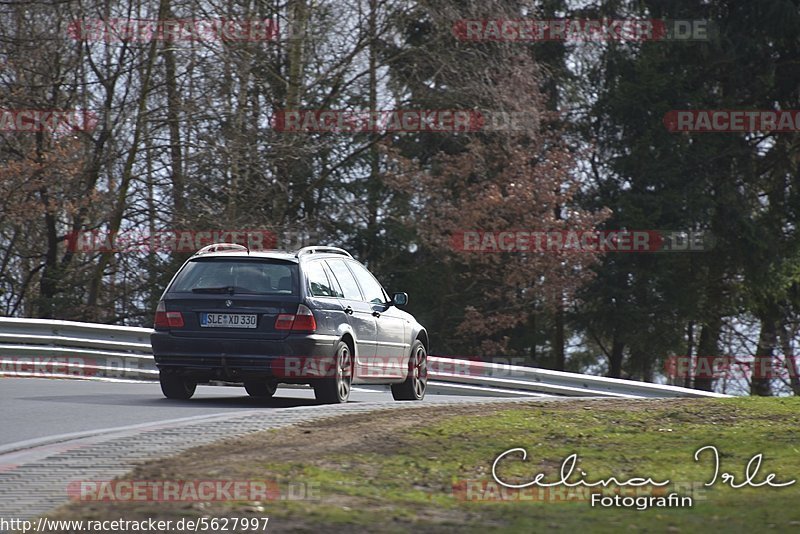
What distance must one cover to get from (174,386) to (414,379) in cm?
323

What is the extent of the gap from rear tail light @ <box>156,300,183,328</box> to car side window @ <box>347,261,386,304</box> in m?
2.34

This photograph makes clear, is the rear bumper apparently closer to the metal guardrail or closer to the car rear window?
the car rear window

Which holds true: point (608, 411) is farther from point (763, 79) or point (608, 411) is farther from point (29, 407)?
point (763, 79)

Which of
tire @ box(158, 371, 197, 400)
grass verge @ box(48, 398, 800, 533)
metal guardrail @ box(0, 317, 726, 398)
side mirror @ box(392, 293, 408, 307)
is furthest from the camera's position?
metal guardrail @ box(0, 317, 726, 398)

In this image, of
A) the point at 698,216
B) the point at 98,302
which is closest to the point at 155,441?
the point at 98,302

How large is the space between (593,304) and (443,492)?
106ft

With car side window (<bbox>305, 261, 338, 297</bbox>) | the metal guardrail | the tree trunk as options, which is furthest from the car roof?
the tree trunk

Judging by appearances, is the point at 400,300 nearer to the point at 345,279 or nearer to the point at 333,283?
the point at 345,279

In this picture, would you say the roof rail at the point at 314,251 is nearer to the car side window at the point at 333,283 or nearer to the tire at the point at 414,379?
the car side window at the point at 333,283

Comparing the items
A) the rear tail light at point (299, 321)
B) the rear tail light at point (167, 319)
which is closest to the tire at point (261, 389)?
the rear tail light at point (167, 319)

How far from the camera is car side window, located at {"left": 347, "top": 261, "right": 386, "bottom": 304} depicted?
15550mm

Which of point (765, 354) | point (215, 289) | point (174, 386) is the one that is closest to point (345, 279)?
point (215, 289)

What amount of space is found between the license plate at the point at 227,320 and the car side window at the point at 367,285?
194 centimetres

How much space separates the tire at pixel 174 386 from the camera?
14.6m
